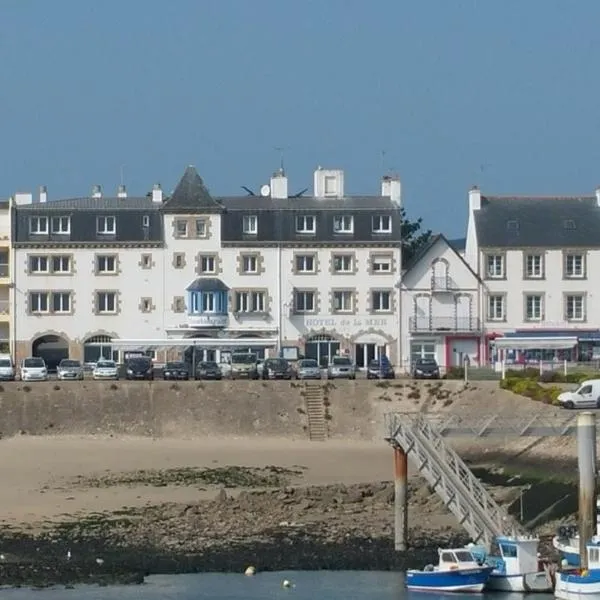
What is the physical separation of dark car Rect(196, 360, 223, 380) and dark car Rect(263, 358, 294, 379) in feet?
5.77

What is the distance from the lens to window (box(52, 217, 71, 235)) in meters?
91.6

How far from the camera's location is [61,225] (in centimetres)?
9175

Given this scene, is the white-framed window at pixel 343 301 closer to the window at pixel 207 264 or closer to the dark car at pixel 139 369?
the window at pixel 207 264

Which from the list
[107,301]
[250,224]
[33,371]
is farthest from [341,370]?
[107,301]

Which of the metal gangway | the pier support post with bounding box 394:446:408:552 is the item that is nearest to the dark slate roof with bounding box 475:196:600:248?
the metal gangway

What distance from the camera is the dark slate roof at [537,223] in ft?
301

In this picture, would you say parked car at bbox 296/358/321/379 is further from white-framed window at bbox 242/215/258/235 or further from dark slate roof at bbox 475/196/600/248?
dark slate roof at bbox 475/196/600/248

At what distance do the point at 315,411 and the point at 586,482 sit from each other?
1246 inches

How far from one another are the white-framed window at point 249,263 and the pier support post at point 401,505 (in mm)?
45641

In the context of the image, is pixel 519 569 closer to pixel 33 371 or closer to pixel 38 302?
pixel 33 371

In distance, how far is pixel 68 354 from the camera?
3583 inches

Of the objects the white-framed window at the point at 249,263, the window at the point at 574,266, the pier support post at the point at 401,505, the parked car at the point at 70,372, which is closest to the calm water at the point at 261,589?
the pier support post at the point at 401,505

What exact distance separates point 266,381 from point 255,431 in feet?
12.3

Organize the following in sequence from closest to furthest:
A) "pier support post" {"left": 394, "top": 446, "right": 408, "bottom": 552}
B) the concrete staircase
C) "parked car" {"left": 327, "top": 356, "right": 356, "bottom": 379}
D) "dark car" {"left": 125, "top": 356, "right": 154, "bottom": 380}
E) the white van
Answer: "pier support post" {"left": 394, "top": 446, "right": 408, "bottom": 552} → the white van → the concrete staircase → "dark car" {"left": 125, "top": 356, "right": 154, "bottom": 380} → "parked car" {"left": 327, "top": 356, "right": 356, "bottom": 379}
